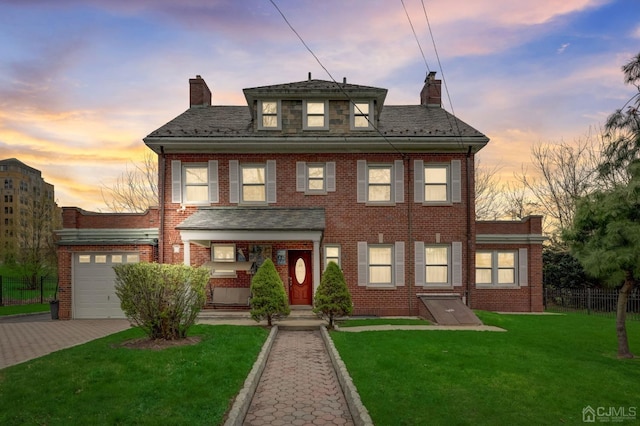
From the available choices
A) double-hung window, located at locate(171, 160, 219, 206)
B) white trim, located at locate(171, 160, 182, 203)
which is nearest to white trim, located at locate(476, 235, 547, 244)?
double-hung window, located at locate(171, 160, 219, 206)

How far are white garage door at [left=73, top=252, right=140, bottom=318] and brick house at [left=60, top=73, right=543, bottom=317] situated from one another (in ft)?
0.42

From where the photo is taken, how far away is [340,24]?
9.13 metres

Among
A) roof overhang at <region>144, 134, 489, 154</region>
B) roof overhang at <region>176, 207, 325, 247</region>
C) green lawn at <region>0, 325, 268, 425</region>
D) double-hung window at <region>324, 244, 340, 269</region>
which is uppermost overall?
roof overhang at <region>144, 134, 489, 154</region>

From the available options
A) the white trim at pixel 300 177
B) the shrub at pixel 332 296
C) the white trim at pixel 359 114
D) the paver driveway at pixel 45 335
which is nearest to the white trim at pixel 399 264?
the shrub at pixel 332 296

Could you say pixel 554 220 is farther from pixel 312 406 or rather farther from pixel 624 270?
pixel 312 406

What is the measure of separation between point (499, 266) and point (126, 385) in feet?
49.4

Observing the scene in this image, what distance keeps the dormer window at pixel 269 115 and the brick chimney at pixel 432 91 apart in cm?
790

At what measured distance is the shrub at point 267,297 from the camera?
1225cm

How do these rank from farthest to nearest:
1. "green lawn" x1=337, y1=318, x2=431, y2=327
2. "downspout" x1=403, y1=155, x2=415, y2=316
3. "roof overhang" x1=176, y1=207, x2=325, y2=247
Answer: "downspout" x1=403, y1=155, x2=415, y2=316 < "roof overhang" x1=176, y1=207, x2=325, y2=247 < "green lawn" x1=337, y1=318, x2=431, y2=327

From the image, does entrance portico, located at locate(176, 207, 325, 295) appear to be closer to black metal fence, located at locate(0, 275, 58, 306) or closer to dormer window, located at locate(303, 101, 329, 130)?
dormer window, located at locate(303, 101, 329, 130)

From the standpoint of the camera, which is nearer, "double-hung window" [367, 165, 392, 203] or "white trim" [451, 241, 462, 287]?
"white trim" [451, 241, 462, 287]

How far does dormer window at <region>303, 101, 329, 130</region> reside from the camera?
16.3 meters


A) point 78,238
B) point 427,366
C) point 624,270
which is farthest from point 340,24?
point 78,238

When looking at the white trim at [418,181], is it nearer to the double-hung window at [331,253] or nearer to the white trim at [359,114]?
the white trim at [359,114]
